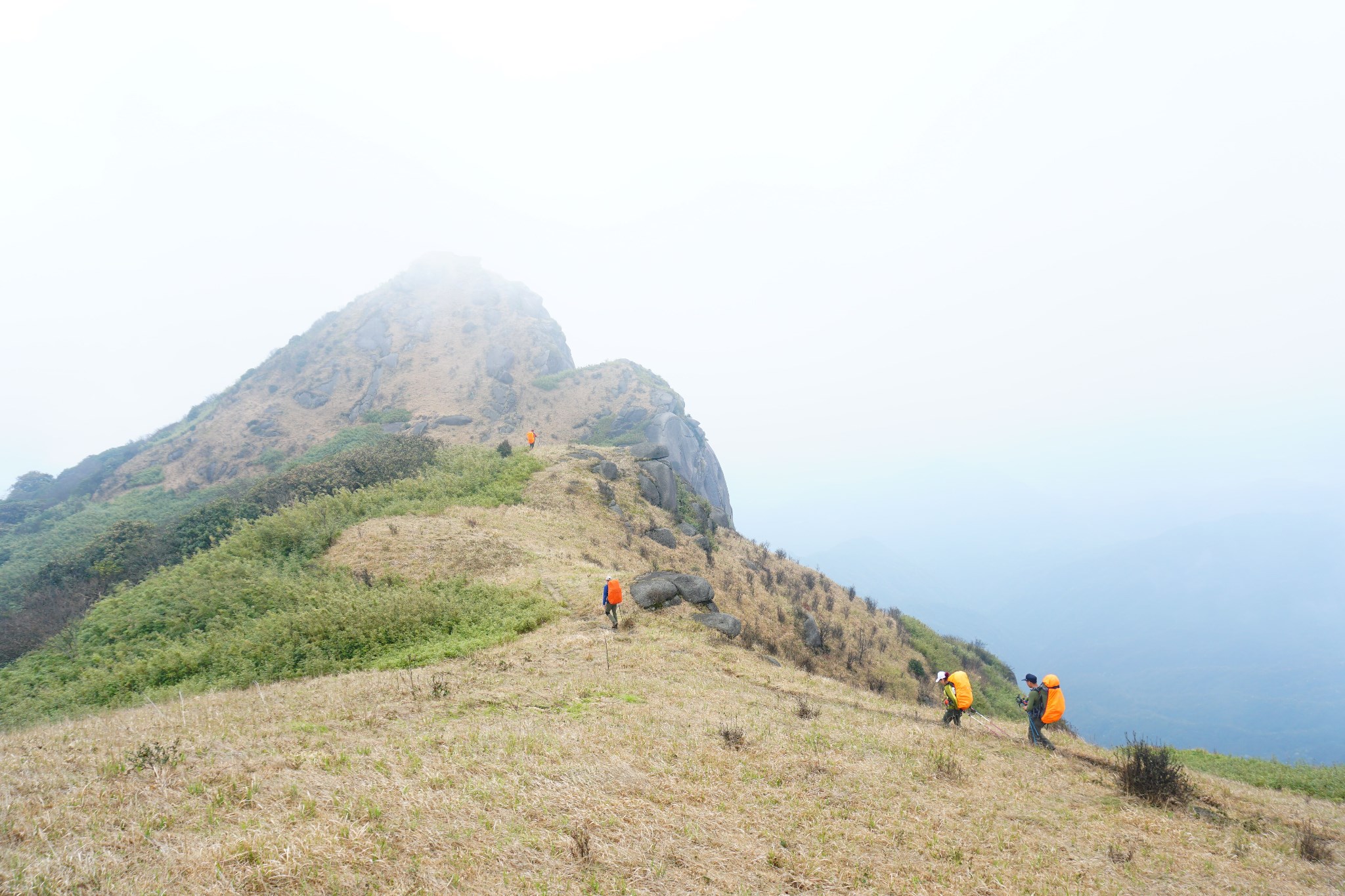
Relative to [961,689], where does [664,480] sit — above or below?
above

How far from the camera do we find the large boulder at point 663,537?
85.6 ft

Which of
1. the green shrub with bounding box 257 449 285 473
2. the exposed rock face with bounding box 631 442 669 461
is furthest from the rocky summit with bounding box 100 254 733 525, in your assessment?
the exposed rock face with bounding box 631 442 669 461

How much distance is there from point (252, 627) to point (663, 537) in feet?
53.1

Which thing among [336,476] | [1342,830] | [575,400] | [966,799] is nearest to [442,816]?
[966,799]

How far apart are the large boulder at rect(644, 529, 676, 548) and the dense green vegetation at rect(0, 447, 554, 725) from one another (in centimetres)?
1007

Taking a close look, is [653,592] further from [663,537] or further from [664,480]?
[664,480]

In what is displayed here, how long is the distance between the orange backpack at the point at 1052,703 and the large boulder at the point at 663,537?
662 inches

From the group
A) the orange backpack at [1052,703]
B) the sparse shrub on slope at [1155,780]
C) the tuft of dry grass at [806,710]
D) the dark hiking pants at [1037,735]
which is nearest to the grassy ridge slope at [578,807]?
the tuft of dry grass at [806,710]

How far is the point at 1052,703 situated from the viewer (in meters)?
11.0

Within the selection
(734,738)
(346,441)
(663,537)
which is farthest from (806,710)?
(346,441)

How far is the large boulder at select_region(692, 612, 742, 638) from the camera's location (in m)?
16.5

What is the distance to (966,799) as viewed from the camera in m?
7.57

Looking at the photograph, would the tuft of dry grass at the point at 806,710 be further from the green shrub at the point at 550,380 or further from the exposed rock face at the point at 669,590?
the green shrub at the point at 550,380

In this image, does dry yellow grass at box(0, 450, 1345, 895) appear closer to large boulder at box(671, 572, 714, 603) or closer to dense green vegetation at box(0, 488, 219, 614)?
large boulder at box(671, 572, 714, 603)
